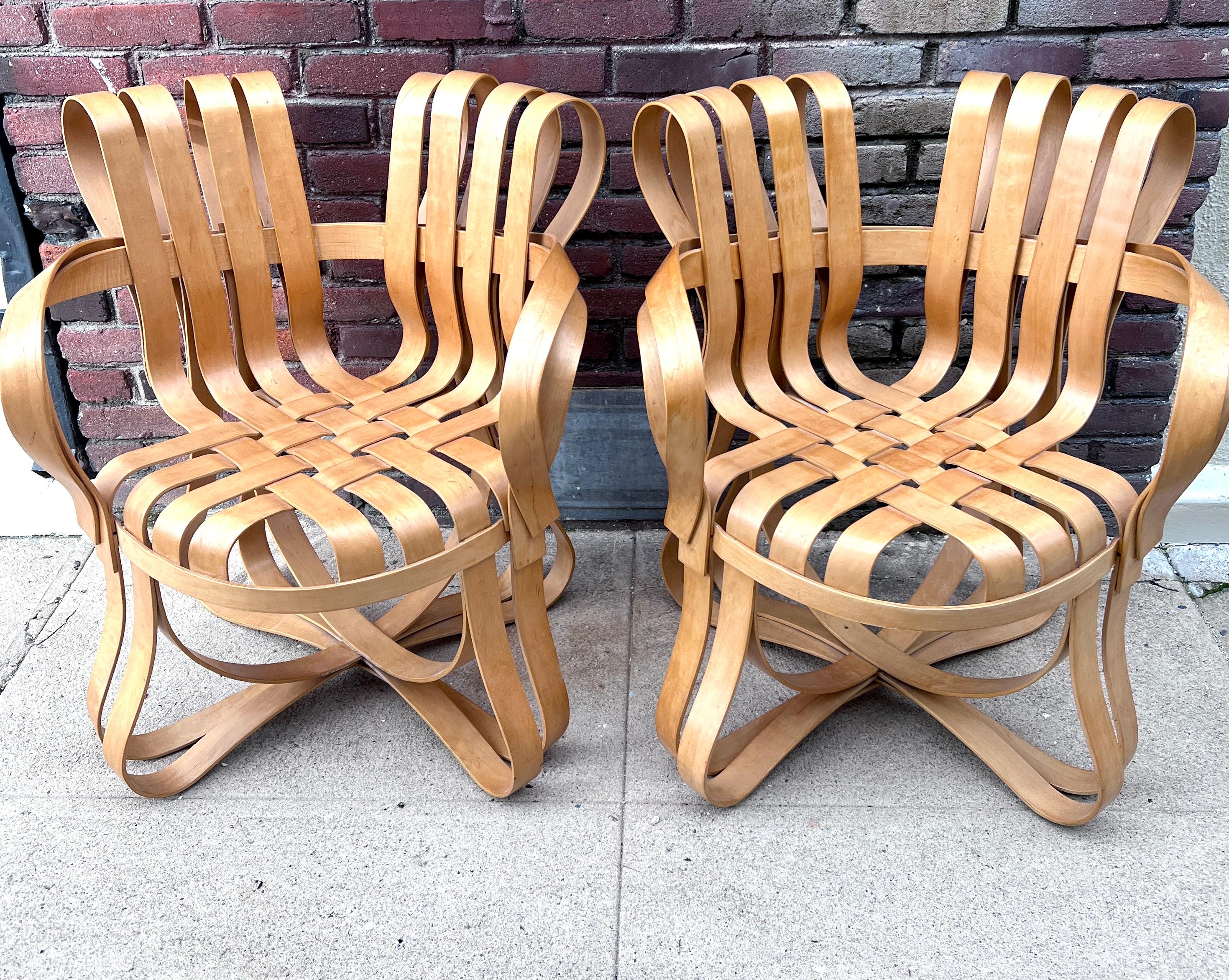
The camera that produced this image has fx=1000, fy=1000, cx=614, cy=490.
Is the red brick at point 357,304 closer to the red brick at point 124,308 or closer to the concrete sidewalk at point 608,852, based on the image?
Answer: the red brick at point 124,308

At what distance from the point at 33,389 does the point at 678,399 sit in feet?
3.22

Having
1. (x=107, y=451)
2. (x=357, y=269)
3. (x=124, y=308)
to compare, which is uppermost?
(x=357, y=269)

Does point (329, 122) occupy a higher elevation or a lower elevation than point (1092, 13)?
lower

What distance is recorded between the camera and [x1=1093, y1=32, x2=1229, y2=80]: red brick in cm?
201

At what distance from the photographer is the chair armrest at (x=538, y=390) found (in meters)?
1.49

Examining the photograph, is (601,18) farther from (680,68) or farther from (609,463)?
(609,463)

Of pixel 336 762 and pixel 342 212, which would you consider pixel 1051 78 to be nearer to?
pixel 342 212

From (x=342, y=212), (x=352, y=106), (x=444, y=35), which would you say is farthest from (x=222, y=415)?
(x=444, y=35)

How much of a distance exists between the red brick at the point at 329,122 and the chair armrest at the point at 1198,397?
5.42 ft

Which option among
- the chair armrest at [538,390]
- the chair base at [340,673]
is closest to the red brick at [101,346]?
the chair base at [340,673]

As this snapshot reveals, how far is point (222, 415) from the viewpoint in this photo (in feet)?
6.88

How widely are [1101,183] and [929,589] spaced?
2.87 ft

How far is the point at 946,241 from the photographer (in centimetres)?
189

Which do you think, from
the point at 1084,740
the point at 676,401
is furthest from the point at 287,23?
the point at 1084,740
